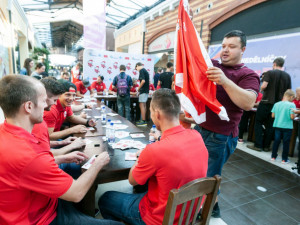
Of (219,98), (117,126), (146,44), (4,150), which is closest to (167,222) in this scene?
(4,150)

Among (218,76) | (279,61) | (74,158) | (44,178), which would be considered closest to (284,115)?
(279,61)

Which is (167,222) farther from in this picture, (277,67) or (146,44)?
(146,44)

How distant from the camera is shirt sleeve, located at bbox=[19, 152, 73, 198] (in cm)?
91

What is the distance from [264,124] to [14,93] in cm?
448

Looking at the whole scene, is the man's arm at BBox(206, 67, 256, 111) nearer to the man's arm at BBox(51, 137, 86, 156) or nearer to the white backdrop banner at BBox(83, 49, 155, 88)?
the man's arm at BBox(51, 137, 86, 156)

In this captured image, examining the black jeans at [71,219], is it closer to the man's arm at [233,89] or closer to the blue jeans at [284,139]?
the man's arm at [233,89]

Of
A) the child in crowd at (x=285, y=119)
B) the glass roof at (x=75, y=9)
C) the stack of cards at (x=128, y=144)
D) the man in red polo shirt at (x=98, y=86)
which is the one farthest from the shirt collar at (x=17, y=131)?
the glass roof at (x=75, y=9)

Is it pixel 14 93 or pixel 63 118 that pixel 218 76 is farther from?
pixel 63 118

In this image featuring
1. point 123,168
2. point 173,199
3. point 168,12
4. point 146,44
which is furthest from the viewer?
point 146,44

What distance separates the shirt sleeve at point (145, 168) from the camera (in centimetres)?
108

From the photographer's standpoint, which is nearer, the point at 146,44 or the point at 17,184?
the point at 17,184

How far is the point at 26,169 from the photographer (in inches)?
35.5

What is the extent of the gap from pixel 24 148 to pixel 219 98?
1.49m

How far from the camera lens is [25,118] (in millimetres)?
1069
